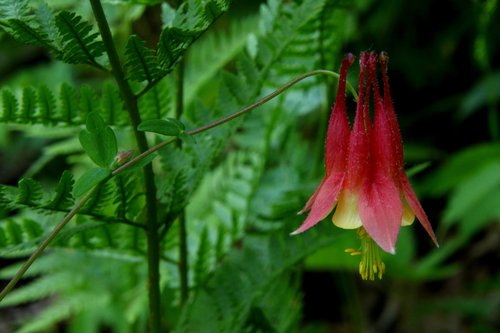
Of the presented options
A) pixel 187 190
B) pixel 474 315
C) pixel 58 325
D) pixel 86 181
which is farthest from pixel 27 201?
pixel 58 325

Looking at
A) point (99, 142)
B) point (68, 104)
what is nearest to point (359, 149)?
point (99, 142)

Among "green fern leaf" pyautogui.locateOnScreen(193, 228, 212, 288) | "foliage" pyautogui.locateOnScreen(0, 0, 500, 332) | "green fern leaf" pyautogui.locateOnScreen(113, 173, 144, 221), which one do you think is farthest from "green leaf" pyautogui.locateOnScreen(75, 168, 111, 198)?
"green fern leaf" pyautogui.locateOnScreen(193, 228, 212, 288)

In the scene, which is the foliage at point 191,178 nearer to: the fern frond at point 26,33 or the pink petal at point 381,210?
the fern frond at point 26,33

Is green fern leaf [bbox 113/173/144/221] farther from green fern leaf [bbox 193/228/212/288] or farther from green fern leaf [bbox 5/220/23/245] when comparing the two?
green fern leaf [bbox 193/228/212/288]

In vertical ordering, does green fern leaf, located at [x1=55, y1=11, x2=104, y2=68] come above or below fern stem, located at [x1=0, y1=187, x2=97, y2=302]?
above

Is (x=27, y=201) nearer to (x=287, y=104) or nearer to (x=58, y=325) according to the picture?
(x=287, y=104)

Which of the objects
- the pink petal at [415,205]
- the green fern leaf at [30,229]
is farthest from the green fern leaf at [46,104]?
the pink petal at [415,205]

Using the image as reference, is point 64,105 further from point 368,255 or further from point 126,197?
point 368,255
